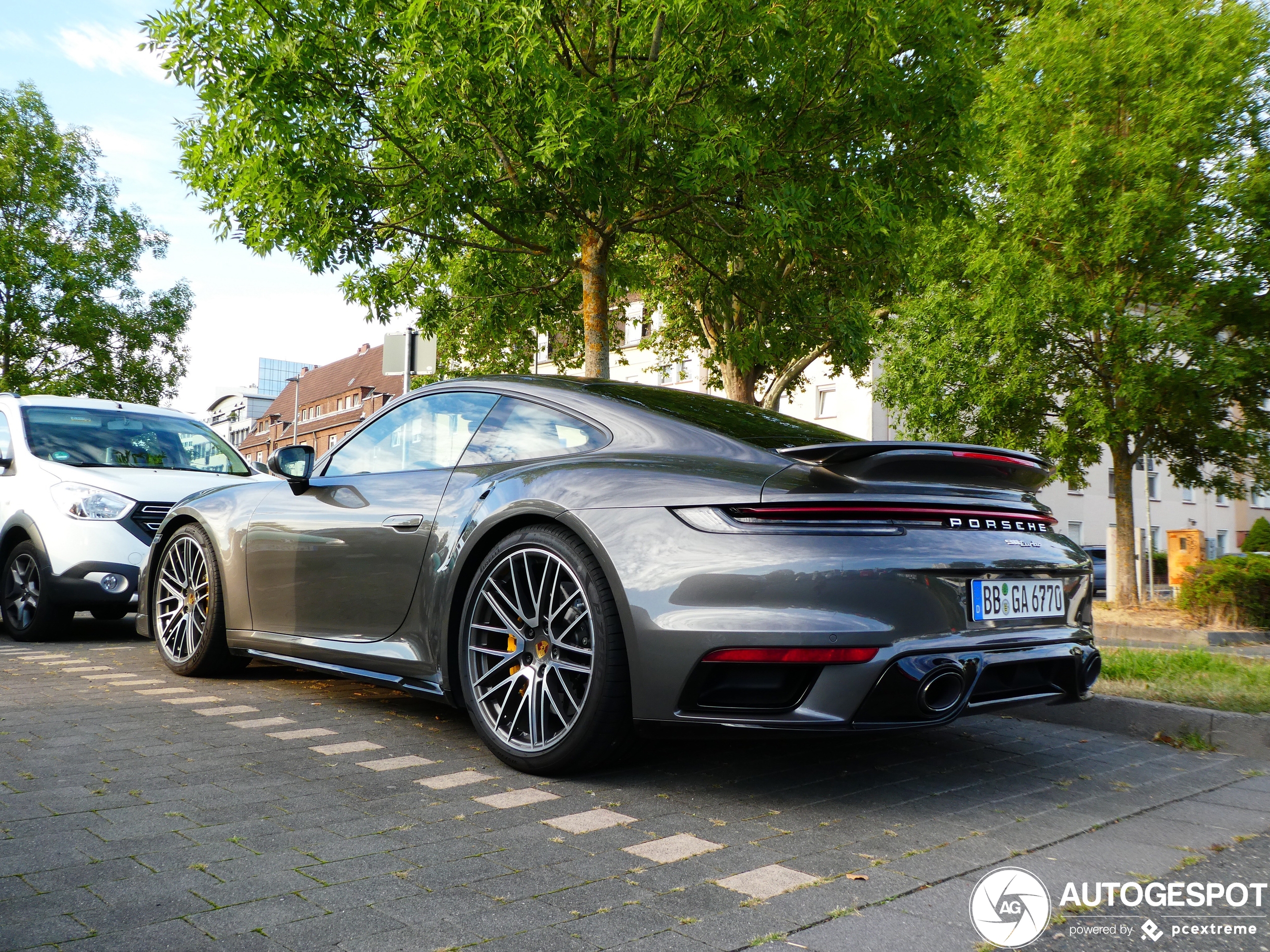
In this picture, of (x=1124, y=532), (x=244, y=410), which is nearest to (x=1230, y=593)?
(x=1124, y=532)

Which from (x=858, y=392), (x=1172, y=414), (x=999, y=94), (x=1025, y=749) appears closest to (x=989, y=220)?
(x=999, y=94)

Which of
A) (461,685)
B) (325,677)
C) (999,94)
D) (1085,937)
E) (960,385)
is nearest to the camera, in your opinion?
(1085,937)

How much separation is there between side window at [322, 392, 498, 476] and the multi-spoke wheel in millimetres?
1005

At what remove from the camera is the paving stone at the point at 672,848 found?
2.70 m

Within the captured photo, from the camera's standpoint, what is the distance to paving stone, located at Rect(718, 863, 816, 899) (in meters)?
2.44

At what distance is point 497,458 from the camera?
4.03 m

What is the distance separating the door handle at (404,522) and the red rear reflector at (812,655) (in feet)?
→ 5.37

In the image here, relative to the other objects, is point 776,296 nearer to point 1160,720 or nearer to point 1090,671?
point 1160,720

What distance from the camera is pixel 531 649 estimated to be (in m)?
3.58

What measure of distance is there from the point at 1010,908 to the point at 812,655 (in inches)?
32.3

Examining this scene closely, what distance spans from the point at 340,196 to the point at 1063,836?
8290 mm

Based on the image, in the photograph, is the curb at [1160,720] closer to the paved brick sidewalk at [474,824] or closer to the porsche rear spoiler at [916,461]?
the paved brick sidewalk at [474,824]

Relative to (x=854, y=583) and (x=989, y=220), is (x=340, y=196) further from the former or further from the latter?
(x=989, y=220)

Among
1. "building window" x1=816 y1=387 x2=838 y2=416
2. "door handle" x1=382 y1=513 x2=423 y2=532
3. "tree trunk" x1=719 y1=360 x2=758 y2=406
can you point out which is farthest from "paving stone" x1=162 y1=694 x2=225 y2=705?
"building window" x1=816 y1=387 x2=838 y2=416
